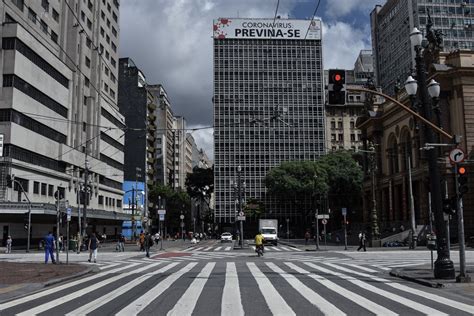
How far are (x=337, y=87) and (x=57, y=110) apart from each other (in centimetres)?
4996

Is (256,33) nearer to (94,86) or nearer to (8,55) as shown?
(94,86)

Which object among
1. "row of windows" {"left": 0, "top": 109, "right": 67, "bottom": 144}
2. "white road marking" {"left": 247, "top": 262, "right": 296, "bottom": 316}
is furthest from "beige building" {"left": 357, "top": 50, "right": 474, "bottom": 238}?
"row of windows" {"left": 0, "top": 109, "right": 67, "bottom": 144}

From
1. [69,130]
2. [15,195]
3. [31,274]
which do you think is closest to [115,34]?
[69,130]

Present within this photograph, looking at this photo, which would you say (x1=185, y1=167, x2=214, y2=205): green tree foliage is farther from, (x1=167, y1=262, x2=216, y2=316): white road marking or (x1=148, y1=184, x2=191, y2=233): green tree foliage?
(x1=167, y1=262, x2=216, y2=316): white road marking

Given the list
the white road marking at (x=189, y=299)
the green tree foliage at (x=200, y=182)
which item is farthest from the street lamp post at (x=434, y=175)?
the green tree foliage at (x=200, y=182)

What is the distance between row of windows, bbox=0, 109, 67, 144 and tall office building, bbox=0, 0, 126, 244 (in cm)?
10

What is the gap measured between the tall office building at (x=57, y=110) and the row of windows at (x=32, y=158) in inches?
4.1

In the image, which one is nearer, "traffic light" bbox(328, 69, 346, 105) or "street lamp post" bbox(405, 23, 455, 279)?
"traffic light" bbox(328, 69, 346, 105)

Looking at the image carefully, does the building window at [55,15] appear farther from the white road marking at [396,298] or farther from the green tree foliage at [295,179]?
the white road marking at [396,298]

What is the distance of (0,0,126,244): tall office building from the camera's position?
48406 mm

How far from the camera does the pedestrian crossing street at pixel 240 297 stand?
10.5 m

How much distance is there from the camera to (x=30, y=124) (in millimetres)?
52344

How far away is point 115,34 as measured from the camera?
8450 cm

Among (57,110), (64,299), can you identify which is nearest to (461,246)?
(64,299)
